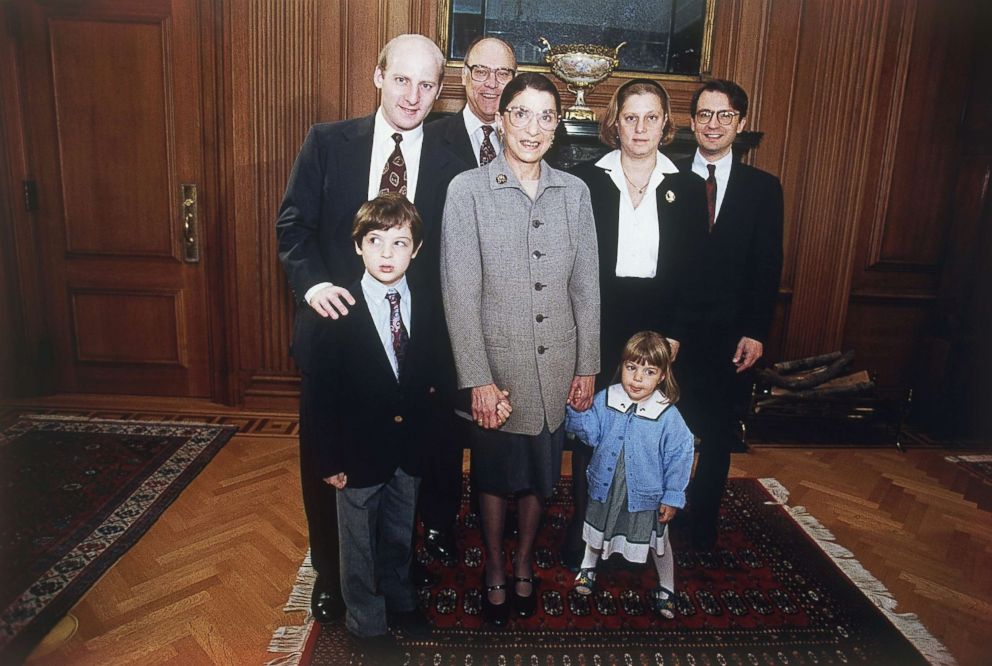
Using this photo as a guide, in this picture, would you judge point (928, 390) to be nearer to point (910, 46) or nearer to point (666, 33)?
point (910, 46)

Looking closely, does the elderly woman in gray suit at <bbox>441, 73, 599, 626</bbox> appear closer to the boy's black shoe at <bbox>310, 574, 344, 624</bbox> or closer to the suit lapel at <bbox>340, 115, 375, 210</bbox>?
the suit lapel at <bbox>340, 115, 375, 210</bbox>

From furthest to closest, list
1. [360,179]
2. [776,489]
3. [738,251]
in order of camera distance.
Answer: [776,489] → [738,251] → [360,179]

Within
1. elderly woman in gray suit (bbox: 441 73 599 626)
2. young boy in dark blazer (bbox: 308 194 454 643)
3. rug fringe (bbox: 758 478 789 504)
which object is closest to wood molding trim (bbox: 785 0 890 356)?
rug fringe (bbox: 758 478 789 504)

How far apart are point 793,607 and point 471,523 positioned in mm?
1212

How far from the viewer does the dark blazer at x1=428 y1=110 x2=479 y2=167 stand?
2.33 metres

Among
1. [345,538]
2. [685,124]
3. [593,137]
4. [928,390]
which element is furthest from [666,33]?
[345,538]

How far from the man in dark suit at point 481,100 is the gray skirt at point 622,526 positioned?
44.7 inches

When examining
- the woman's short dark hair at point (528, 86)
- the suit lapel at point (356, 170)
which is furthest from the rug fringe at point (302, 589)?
the woman's short dark hair at point (528, 86)

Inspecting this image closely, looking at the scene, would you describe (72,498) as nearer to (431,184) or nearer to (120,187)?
(120,187)

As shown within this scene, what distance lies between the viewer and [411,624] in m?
2.09

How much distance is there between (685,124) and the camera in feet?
12.6

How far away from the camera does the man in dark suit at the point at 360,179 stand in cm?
192

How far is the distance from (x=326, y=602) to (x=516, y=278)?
1183mm

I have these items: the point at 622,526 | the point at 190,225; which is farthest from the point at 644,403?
the point at 190,225
